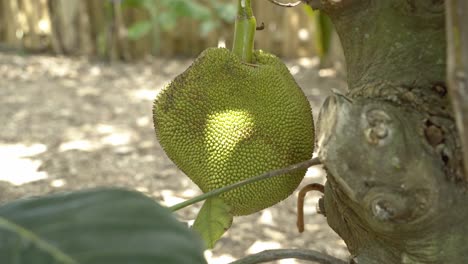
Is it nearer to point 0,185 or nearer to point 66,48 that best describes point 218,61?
point 0,185

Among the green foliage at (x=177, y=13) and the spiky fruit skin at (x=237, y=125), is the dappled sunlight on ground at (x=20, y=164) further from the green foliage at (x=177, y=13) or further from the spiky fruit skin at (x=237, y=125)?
the green foliage at (x=177, y=13)

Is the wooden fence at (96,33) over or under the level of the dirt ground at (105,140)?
over

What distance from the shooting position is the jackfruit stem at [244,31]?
93 cm

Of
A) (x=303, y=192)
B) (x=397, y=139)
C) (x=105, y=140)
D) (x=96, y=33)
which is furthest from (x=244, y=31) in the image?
(x=96, y=33)

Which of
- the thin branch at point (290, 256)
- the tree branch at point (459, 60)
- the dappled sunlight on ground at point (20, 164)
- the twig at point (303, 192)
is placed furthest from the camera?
the dappled sunlight on ground at point (20, 164)

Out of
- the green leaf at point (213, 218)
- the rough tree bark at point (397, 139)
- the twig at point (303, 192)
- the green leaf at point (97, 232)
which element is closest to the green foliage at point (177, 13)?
the twig at point (303, 192)

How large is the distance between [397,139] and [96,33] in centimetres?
403

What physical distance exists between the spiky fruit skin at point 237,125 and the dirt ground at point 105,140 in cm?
51

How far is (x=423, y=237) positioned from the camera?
702 millimetres

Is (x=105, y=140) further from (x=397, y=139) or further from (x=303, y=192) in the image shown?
(x=397, y=139)

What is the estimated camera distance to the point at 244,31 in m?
0.94

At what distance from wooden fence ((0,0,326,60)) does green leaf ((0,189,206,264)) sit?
12.4ft

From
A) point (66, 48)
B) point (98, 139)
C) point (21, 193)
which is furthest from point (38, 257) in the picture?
point (66, 48)

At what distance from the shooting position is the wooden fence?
432 cm
